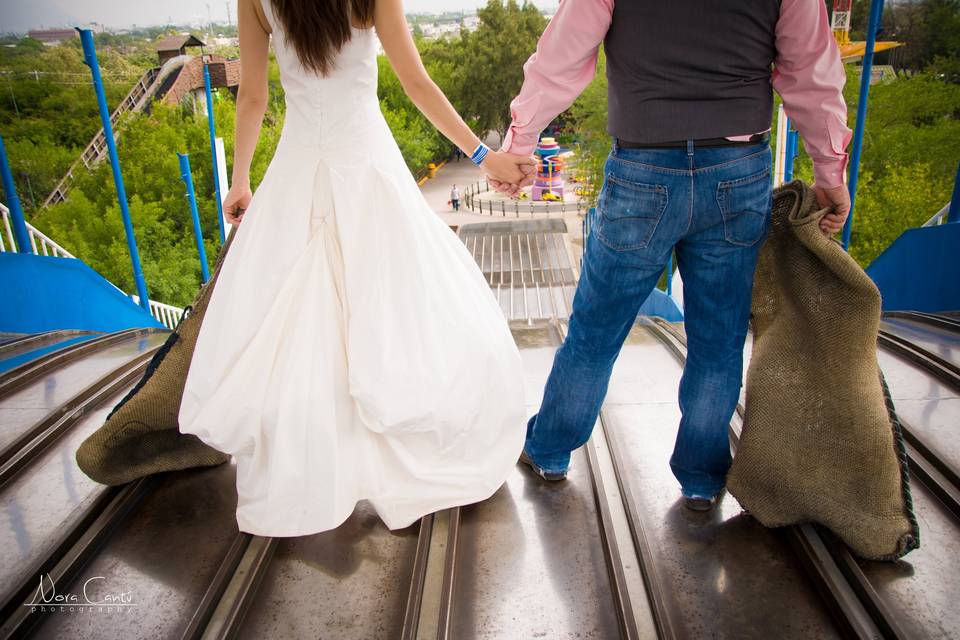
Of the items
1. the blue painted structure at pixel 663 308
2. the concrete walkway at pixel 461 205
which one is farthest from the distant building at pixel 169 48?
the blue painted structure at pixel 663 308

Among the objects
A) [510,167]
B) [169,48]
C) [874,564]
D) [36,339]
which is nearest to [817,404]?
[874,564]

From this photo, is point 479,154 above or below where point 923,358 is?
above

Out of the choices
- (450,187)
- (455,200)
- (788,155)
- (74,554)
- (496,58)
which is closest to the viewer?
(74,554)

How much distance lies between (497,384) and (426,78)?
0.90 m

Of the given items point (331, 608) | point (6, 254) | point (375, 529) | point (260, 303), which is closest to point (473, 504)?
point (375, 529)

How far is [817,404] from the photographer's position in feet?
5.23

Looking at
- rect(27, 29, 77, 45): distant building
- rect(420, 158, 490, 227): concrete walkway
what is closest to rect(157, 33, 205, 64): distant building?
rect(420, 158, 490, 227): concrete walkway

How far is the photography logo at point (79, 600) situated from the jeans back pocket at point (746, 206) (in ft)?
5.60

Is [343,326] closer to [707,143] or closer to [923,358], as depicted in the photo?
[707,143]

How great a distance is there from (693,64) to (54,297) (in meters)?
3.95

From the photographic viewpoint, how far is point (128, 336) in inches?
141

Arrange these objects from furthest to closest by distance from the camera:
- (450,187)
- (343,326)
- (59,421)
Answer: (450,187), (59,421), (343,326)

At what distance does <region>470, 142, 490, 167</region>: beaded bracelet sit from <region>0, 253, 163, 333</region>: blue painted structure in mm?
3094

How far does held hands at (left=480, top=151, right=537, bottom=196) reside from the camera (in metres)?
1.75
